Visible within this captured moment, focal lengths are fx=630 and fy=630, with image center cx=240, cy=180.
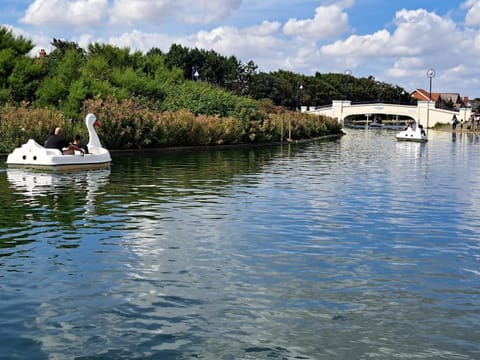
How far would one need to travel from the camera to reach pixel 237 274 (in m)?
8.31

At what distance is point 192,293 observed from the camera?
7.44 metres

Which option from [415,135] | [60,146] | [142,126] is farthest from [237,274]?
[415,135]

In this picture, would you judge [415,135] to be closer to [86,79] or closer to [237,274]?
[86,79]

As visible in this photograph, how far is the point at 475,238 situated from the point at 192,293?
5.97 metres

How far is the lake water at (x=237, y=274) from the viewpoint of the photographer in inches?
234

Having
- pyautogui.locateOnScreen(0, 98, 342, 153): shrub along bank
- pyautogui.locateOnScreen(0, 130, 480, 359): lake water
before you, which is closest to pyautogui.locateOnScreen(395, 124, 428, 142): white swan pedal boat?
pyautogui.locateOnScreen(0, 98, 342, 153): shrub along bank

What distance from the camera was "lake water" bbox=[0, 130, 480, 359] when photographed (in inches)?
234

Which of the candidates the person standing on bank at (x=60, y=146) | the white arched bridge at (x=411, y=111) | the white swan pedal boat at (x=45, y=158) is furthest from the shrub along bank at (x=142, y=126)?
the white arched bridge at (x=411, y=111)

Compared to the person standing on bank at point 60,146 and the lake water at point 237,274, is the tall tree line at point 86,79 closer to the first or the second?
the person standing on bank at point 60,146

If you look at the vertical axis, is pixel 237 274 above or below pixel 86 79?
below

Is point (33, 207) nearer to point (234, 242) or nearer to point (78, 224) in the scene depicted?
point (78, 224)

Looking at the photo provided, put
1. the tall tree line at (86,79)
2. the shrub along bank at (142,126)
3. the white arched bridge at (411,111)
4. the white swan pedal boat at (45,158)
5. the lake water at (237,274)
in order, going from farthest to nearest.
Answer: the white arched bridge at (411,111), the tall tree line at (86,79), the shrub along bank at (142,126), the white swan pedal boat at (45,158), the lake water at (237,274)

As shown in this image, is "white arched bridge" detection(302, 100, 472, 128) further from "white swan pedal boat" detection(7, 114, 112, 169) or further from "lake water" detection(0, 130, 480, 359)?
"lake water" detection(0, 130, 480, 359)

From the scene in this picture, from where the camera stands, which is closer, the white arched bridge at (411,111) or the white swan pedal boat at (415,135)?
the white swan pedal boat at (415,135)
